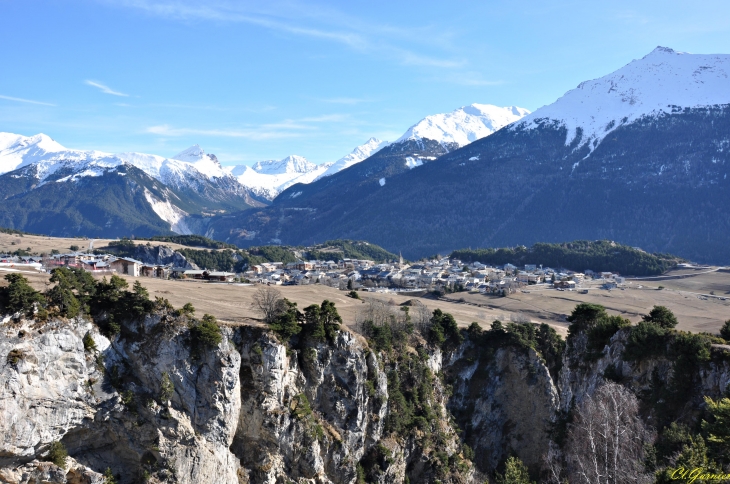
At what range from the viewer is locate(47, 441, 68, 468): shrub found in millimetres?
34406

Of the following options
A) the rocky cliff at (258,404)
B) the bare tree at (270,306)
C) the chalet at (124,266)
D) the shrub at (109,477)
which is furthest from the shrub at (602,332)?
the chalet at (124,266)

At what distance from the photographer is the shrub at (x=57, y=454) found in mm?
34406

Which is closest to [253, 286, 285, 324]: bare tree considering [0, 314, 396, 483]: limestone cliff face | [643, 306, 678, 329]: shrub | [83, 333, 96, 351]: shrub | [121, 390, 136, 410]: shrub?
[0, 314, 396, 483]: limestone cliff face

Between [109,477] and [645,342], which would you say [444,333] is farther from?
[109,477]

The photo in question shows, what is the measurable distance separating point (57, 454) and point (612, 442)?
29.5 meters

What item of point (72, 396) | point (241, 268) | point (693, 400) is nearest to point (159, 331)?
point (72, 396)

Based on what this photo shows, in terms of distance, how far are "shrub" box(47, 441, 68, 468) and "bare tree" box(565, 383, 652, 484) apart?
27.7 meters

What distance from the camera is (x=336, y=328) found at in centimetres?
4534

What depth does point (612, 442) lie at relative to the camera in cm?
2831

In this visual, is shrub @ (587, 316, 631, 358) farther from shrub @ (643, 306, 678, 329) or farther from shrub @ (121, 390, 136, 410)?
shrub @ (121, 390, 136, 410)

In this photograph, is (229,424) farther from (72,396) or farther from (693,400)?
(693,400)

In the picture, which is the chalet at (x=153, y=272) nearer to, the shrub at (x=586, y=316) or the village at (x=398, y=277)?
the village at (x=398, y=277)

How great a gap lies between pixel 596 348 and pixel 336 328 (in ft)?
60.0

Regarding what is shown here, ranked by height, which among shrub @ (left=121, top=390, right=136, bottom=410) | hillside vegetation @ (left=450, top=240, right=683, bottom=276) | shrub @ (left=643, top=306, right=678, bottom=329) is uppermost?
hillside vegetation @ (left=450, top=240, right=683, bottom=276)
